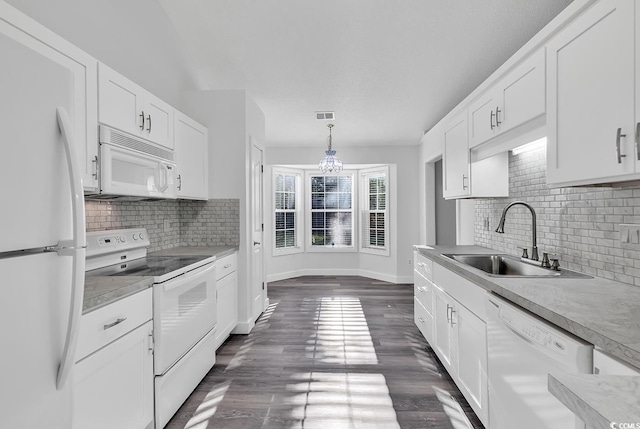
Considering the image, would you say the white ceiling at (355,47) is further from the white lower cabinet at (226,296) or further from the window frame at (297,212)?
the white lower cabinet at (226,296)

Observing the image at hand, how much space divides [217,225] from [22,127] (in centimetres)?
265

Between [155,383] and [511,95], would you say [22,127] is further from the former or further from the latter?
[511,95]

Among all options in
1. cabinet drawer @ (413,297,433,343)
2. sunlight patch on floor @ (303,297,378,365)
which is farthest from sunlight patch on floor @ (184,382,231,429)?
cabinet drawer @ (413,297,433,343)

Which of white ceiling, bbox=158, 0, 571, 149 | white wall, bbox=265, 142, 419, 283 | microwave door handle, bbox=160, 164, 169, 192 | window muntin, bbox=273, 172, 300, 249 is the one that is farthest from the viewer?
window muntin, bbox=273, 172, 300, 249

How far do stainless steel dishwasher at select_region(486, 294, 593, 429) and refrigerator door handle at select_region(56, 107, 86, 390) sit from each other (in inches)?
62.3

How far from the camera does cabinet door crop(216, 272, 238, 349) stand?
3012mm

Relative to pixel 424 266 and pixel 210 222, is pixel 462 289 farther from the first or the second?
pixel 210 222

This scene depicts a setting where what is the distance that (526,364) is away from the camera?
54.1 inches

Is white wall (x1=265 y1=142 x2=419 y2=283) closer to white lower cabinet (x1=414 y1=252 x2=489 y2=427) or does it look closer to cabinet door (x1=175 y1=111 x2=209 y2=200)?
cabinet door (x1=175 y1=111 x2=209 y2=200)

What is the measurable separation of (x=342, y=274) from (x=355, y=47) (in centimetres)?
436

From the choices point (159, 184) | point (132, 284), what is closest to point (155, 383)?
point (132, 284)

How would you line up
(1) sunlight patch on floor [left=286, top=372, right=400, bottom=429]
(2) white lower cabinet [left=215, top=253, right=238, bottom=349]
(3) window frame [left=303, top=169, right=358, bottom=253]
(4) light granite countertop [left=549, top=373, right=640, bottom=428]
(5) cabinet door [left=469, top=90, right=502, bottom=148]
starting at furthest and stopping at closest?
(3) window frame [left=303, top=169, right=358, bottom=253]
(2) white lower cabinet [left=215, top=253, right=238, bottom=349]
(5) cabinet door [left=469, top=90, right=502, bottom=148]
(1) sunlight patch on floor [left=286, top=372, right=400, bottom=429]
(4) light granite countertop [left=549, top=373, right=640, bottom=428]

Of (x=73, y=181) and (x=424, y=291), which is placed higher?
(x=73, y=181)

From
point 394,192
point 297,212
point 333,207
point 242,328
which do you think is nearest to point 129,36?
point 242,328
